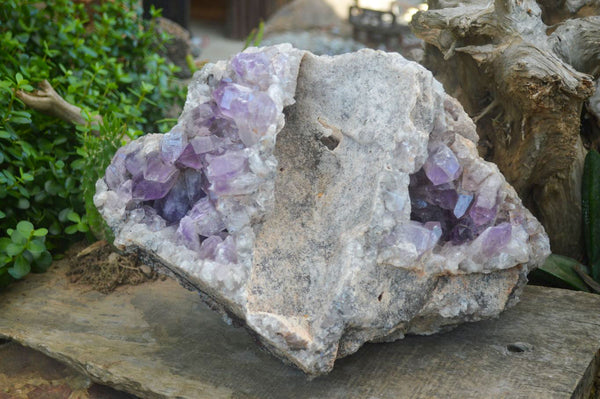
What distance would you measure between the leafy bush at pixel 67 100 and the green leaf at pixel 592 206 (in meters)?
1.62

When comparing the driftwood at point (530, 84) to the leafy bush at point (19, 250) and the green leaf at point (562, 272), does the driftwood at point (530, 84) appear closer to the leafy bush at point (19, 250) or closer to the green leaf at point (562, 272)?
the green leaf at point (562, 272)

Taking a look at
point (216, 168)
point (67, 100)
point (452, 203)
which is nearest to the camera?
point (216, 168)

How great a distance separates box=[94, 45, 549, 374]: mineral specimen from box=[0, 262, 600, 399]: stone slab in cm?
10

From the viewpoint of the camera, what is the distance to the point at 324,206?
6.02 ft

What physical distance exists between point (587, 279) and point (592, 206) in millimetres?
252

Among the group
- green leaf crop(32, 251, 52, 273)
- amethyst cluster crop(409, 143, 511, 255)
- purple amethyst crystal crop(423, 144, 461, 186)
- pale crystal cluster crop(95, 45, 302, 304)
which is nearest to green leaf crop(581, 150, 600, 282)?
amethyst cluster crop(409, 143, 511, 255)

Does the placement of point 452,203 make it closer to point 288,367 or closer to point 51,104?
point 288,367

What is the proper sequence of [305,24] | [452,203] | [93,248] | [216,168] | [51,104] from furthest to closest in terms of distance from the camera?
[305,24]
[51,104]
[93,248]
[452,203]
[216,168]

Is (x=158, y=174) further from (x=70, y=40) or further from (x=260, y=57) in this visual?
(x=70, y=40)

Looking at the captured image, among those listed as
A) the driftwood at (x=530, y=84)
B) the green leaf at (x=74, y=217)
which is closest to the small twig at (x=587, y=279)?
the driftwood at (x=530, y=84)

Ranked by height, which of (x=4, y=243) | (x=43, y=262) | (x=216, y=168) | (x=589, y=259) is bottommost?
(x=43, y=262)

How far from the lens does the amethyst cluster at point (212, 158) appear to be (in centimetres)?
168

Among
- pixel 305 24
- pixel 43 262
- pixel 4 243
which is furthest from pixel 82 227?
pixel 305 24

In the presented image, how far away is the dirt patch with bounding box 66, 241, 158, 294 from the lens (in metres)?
2.35
